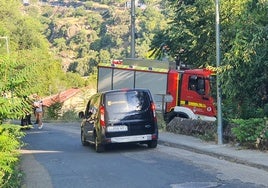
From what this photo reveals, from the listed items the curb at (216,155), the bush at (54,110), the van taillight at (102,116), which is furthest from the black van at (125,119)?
the bush at (54,110)

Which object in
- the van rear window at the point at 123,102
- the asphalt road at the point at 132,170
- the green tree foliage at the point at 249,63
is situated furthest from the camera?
the van rear window at the point at 123,102

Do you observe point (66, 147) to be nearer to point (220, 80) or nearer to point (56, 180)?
point (220, 80)

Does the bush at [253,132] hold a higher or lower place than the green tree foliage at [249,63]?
lower

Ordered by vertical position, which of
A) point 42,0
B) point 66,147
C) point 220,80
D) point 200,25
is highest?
point 42,0

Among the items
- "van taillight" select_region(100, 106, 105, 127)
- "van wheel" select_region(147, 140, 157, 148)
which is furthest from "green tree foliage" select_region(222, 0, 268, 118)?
"van taillight" select_region(100, 106, 105, 127)

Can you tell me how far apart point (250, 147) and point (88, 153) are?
471 cm

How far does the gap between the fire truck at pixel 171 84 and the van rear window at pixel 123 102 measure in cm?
522

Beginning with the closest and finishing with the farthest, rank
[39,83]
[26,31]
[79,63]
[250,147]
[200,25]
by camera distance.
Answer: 1. [39,83]
2. [250,147]
3. [200,25]
4. [26,31]
5. [79,63]

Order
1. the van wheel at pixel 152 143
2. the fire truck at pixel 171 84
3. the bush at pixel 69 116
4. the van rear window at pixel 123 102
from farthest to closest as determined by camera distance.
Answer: the bush at pixel 69 116
the fire truck at pixel 171 84
the van wheel at pixel 152 143
the van rear window at pixel 123 102

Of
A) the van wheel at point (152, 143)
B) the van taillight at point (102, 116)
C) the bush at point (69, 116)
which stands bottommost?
the bush at point (69, 116)

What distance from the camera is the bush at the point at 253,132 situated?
12.6 m

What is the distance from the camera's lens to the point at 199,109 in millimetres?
20750

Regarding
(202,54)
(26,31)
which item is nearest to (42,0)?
(26,31)

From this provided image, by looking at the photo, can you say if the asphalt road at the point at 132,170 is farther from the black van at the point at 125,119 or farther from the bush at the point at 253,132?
the bush at the point at 253,132
